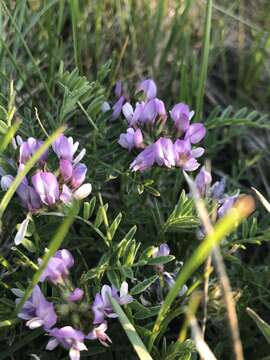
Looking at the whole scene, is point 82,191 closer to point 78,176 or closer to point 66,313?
point 78,176

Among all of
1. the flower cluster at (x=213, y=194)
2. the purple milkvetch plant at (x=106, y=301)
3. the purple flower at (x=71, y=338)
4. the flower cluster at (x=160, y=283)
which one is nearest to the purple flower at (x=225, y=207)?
the flower cluster at (x=213, y=194)

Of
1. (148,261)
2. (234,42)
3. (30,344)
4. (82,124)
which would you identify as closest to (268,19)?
(234,42)

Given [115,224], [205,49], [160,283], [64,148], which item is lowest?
[160,283]

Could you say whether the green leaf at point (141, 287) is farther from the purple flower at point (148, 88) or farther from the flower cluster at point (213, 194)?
the purple flower at point (148, 88)

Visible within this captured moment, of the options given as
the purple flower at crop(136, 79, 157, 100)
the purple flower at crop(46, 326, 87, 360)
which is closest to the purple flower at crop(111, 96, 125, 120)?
the purple flower at crop(136, 79, 157, 100)

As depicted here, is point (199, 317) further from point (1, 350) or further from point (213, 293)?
point (1, 350)

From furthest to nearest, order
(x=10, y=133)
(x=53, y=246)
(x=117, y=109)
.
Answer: (x=117, y=109), (x=10, y=133), (x=53, y=246)

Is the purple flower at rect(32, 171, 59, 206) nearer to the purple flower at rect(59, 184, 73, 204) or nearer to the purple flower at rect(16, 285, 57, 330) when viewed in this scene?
the purple flower at rect(59, 184, 73, 204)

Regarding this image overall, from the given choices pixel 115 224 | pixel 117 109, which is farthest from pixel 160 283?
pixel 117 109
